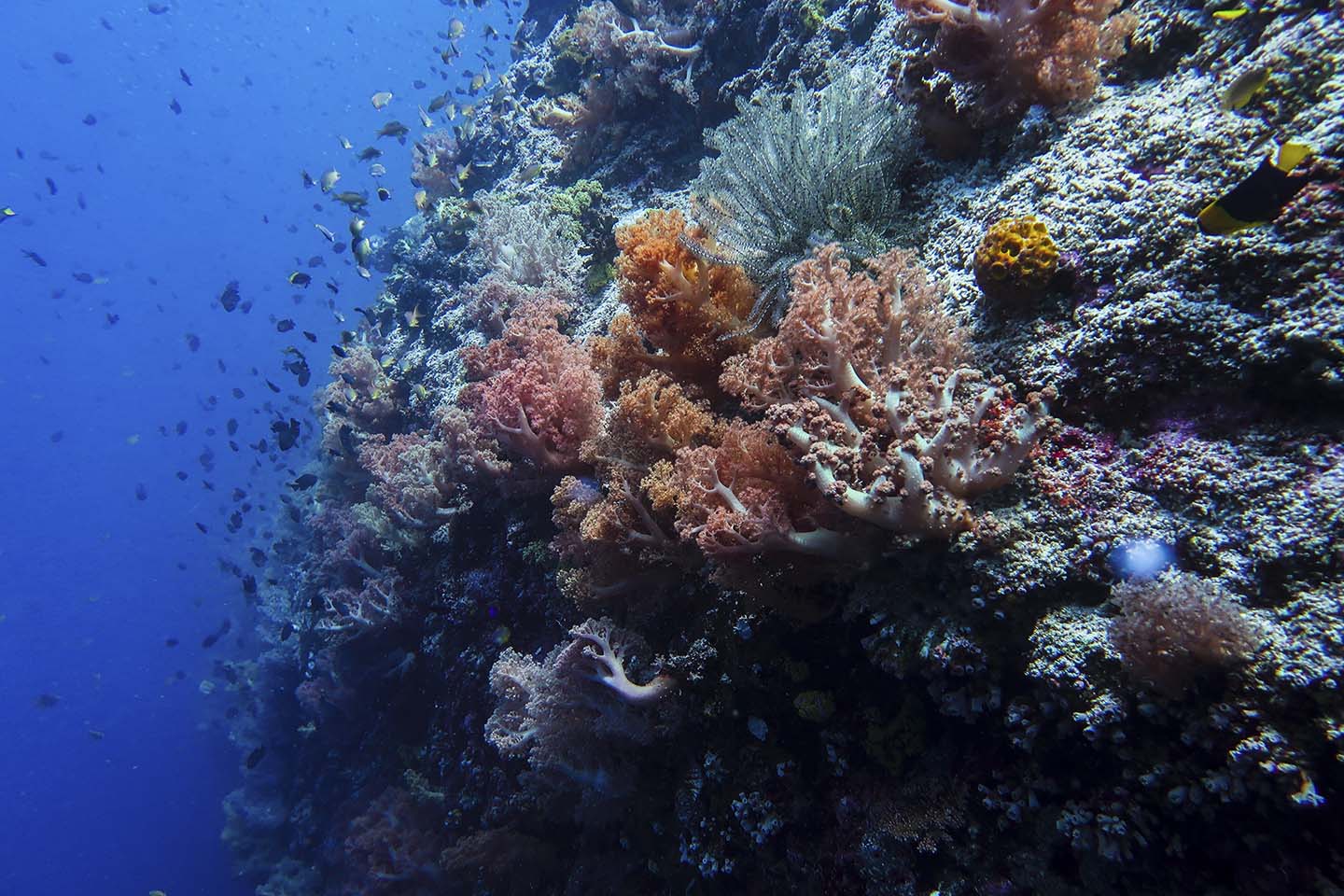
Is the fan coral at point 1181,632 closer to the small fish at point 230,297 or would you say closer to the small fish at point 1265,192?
the small fish at point 1265,192

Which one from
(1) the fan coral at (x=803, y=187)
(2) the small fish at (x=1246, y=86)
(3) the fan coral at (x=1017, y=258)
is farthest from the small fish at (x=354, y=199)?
(2) the small fish at (x=1246, y=86)

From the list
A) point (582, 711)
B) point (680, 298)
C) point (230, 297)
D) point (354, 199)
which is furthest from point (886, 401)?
point (230, 297)

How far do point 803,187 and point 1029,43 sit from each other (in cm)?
136

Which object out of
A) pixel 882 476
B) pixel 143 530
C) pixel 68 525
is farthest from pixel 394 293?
pixel 68 525

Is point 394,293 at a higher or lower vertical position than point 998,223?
higher

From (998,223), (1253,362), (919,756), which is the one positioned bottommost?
(919,756)

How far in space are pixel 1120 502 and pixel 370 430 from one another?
10.7 metres

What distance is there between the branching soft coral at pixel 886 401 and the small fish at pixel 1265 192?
0.90 m

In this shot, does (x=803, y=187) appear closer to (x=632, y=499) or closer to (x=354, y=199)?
(x=632, y=499)

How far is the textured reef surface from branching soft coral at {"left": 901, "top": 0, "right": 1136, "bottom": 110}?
0.02 metres

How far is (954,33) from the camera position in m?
3.58

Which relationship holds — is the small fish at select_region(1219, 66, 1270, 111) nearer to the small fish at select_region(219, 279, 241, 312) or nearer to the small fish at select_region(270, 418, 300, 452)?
the small fish at select_region(270, 418, 300, 452)

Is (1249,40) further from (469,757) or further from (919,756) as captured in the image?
(469,757)

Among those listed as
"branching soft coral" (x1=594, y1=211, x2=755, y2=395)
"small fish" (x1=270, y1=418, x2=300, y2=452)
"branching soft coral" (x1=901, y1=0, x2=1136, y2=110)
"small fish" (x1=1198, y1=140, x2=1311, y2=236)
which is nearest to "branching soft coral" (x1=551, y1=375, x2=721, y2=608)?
"branching soft coral" (x1=594, y1=211, x2=755, y2=395)
